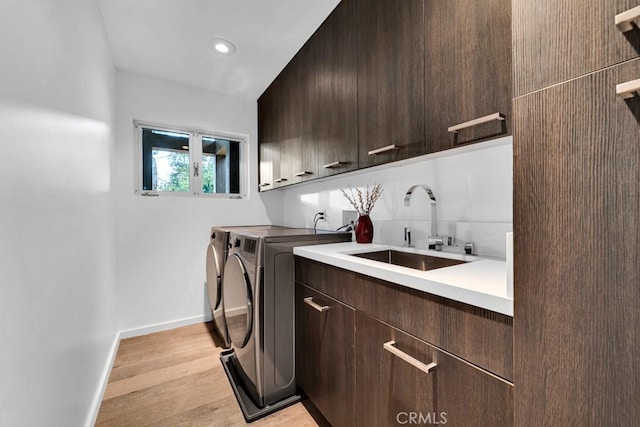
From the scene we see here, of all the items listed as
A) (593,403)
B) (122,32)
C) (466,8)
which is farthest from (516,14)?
(122,32)

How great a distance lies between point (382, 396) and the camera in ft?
3.20

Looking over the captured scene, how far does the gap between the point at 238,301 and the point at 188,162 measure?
5.78 feet

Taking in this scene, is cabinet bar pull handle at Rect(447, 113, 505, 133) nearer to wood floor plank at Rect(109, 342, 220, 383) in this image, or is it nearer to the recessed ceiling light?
the recessed ceiling light

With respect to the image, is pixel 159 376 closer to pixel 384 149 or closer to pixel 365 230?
pixel 365 230

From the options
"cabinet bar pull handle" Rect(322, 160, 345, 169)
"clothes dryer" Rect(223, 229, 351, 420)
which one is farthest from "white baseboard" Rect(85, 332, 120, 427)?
"cabinet bar pull handle" Rect(322, 160, 345, 169)

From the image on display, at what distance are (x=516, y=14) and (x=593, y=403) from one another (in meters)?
0.80

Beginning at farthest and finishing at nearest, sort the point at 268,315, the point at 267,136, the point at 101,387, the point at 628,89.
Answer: the point at 267,136 < the point at 101,387 < the point at 268,315 < the point at 628,89

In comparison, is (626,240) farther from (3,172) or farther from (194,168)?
(194,168)

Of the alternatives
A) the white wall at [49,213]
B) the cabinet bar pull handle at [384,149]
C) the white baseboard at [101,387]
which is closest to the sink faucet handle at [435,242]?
the cabinet bar pull handle at [384,149]

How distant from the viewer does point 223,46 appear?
6.73 ft

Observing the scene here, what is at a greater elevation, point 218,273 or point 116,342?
point 218,273

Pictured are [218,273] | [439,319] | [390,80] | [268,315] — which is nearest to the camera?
[439,319]

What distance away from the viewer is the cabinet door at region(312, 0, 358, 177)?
151 cm

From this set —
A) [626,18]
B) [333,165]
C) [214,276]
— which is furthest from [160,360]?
[626,18]
